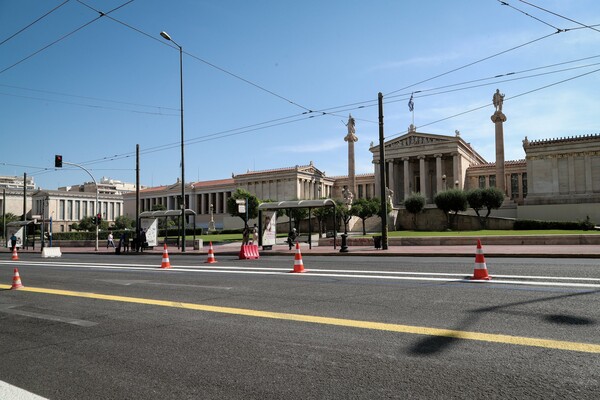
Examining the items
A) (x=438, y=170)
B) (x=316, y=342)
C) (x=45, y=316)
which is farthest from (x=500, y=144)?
(x=45, y=316)

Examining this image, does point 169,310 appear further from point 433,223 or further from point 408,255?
point 433,223

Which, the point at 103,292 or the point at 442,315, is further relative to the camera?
the point at 103,292

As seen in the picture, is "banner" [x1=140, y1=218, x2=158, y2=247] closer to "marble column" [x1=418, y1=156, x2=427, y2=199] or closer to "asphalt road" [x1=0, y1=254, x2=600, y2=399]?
"asphalt road" [x1=0, y1=254, x2=600, y2=399]

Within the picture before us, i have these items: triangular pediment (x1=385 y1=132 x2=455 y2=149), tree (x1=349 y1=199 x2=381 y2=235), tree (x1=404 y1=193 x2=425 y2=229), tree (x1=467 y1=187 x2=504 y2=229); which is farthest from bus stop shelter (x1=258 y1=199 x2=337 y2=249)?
triangular pediment (x1=385 y1=132 x2=455 y2=149)

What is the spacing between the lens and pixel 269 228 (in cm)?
2475

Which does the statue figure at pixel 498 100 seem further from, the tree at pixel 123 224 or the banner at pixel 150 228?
the tree at pixel 123 224

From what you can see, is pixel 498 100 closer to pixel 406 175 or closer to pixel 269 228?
pixel 406 175

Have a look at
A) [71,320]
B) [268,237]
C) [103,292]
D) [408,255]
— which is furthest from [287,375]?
→ [268,237]

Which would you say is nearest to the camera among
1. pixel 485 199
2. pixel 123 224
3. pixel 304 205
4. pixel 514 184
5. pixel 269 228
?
pixel 304 205

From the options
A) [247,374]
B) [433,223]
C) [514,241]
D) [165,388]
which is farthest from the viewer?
[433,223]

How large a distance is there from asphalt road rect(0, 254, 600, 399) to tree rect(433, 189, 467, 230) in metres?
41.3

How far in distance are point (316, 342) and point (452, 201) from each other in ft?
155

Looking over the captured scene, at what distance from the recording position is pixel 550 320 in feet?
17.7

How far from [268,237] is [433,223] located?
3407 cm
